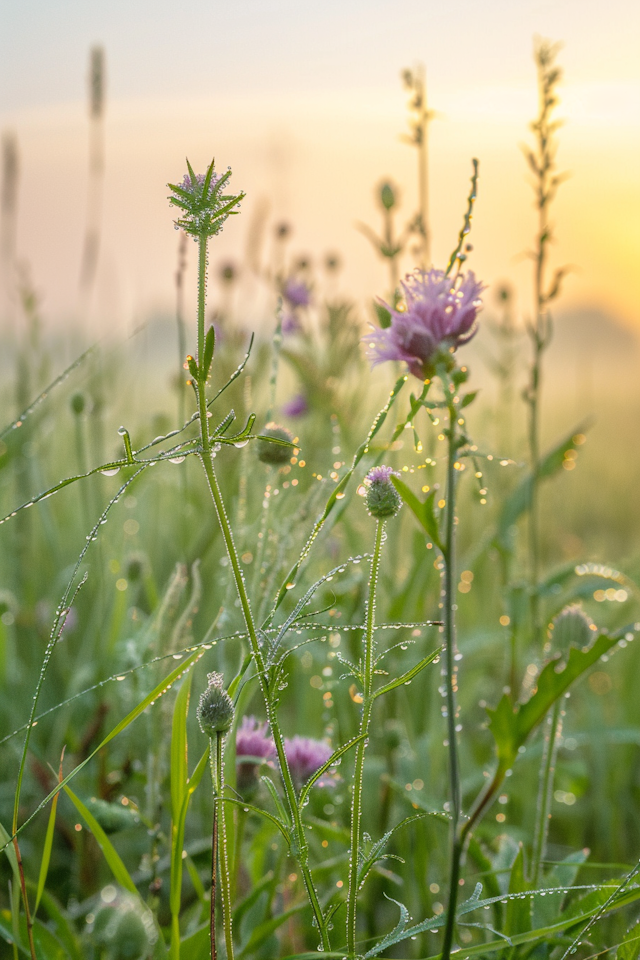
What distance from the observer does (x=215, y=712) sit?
57 centimetres

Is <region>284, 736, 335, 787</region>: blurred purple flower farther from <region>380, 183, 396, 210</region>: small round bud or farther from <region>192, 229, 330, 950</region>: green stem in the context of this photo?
<region>380, 183, 396, 210</region>: small round bud

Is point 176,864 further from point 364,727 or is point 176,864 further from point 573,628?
point 573,628

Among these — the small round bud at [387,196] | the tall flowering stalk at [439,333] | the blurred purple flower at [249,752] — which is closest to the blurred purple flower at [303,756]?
the blurred purple flower at [249,752]

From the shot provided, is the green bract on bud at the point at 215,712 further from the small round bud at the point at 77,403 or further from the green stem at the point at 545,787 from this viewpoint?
the small round bud at the point at 77,403

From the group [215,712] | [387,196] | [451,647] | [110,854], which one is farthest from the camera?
[387,196]

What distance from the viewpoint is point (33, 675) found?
138 cm

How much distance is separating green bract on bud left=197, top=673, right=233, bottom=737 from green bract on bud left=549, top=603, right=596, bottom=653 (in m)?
0.36

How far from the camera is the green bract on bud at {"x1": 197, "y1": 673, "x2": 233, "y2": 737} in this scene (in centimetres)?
57

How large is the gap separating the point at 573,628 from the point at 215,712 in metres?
0.39

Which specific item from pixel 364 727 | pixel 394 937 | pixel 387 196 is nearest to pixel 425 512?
pixel 364 727

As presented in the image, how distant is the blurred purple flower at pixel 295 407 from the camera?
1.98 m

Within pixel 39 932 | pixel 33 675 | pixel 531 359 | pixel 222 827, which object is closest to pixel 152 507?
pixel 33 675

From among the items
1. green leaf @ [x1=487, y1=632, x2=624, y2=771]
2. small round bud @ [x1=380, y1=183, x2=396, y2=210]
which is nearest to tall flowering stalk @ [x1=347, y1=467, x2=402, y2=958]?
green leaf @ [x1=487, y1=632, x2=624, y2=771]

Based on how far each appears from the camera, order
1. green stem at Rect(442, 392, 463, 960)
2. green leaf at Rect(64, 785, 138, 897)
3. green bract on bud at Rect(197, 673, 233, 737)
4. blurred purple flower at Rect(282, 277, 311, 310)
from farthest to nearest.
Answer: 1. blurred purple flower at Rect(282, 277, 311, 310)
2. green leaf at Rect(64, 785, 138, 897)
3. green bract on bud at Rect(197, 673, 233, 737)
4. green stem at Rect(442, 392, 463, 960)
